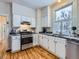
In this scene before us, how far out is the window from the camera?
427 centimetres

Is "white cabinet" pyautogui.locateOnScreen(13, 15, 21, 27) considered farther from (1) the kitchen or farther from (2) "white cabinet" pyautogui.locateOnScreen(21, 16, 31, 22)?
(2) "white cabinet" pyautogui.locateOnScreen(21, 16, 31, 22)

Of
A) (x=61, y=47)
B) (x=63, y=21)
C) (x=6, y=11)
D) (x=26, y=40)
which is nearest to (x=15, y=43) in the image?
(x=26, y=40)

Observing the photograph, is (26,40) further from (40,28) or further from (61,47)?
(61,47)

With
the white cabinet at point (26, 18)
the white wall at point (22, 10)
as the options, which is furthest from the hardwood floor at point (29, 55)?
the white wall at point (22, 10)

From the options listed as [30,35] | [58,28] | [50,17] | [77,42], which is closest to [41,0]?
[50,17]

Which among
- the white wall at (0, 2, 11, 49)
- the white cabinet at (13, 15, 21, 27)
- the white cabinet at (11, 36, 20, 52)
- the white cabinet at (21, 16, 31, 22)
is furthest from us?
the white cabinet at (21, 16, 31, 22)

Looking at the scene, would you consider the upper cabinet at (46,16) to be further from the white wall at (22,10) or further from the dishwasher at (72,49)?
the dishwasher at (72,49)

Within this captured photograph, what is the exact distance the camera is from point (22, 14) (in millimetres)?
5750

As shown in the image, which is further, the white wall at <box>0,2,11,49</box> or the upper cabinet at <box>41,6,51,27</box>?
the upper cabinet at <box>41,6,51,27</box>

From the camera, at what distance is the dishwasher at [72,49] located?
2632 millimetres

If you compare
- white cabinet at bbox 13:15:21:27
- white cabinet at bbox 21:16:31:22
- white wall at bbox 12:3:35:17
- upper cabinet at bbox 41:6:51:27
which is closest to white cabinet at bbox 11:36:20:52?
white cabinet at bbox 13:15:21:27

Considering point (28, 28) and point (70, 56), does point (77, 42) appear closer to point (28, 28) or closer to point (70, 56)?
point (70, 56)

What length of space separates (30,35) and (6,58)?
2314 mm

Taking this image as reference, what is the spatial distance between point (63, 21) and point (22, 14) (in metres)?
2.54
